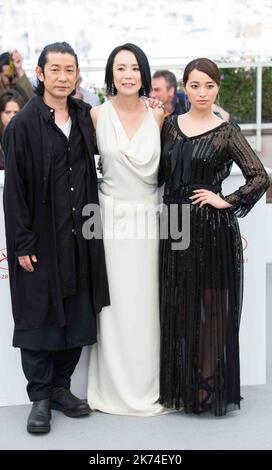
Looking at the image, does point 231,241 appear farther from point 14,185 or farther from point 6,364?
point 6,364

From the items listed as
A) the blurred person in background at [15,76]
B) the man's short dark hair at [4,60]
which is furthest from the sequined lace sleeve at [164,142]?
the man's short dark hair at [4,60]

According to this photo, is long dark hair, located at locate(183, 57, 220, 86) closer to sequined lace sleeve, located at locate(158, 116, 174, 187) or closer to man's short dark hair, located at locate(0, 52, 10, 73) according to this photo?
sequined lace sleeve, located at locate(158, 116, 174, 187)

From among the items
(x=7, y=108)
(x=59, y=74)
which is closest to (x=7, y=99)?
(x=7, y=108)

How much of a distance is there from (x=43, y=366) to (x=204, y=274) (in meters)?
0.77

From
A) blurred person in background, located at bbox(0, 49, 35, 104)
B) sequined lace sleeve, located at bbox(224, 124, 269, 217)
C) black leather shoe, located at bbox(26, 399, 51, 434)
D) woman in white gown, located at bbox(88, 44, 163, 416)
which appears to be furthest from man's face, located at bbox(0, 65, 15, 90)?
black leather shoe, located at bbox(26, 399, 51, 434)

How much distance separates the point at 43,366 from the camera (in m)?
3.07

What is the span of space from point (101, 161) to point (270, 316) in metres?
2.14

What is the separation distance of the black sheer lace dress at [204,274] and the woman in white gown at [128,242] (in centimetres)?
6

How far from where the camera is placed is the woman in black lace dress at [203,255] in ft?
9.66

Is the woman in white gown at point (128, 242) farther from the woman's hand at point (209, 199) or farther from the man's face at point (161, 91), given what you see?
the man's face at point (161, 91)

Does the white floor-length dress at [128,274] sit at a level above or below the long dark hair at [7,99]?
below

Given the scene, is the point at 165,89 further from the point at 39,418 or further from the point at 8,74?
the point at 39,418

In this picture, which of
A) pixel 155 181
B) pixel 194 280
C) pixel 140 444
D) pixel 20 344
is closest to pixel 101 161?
pixel 155 181
